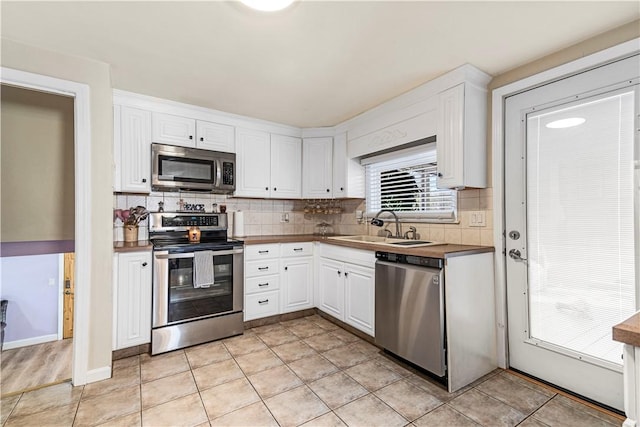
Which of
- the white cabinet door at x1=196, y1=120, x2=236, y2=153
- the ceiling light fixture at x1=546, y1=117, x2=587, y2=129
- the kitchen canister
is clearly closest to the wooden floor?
the kitchen canister

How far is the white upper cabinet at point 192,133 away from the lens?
2885 mm

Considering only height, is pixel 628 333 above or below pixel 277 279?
above

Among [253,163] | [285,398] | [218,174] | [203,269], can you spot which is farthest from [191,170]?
[285,398]

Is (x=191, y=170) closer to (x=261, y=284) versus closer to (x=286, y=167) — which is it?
(x=286, y=167)

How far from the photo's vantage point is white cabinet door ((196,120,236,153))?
3.09 m

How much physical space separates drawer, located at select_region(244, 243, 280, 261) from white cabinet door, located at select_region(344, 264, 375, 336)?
2.62 feet

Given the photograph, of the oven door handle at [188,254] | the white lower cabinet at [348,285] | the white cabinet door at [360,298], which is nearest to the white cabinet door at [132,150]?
the oven door handle at [188,254]

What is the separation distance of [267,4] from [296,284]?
103 inches

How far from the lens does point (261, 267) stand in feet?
10.2

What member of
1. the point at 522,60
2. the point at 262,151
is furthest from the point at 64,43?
the point at 522,60

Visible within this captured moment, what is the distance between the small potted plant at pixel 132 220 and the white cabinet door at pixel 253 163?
0.95 metres

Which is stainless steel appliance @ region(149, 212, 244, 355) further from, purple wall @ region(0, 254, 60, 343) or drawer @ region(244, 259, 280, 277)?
purple wall @ region(0, 254, 60, 343)

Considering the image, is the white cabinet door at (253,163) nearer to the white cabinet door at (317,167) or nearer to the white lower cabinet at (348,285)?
the white cabinet door at (317,167)

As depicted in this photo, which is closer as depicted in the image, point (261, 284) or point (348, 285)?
point (348, 285)
